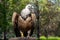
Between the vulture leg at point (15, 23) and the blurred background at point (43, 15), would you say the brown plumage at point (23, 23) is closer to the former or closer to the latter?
the vulture leg at point (15, 23)

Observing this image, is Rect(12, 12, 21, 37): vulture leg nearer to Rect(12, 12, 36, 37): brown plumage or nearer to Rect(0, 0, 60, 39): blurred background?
Rect(12, 12, 36, 37): brown plumage

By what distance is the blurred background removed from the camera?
7.72 metres

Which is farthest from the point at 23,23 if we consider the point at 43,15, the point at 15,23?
the point at 43,15

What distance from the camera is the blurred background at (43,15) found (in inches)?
304

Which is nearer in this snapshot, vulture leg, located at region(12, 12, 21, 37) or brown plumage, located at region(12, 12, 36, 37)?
brown plumage, located at region(12, 12, 36, 37)

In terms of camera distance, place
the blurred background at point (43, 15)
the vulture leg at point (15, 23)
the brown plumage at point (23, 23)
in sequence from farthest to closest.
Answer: the blurred background at point (43, 15)
the vulture leg at point (15, 23)
the brown plumage at point (23, 23)

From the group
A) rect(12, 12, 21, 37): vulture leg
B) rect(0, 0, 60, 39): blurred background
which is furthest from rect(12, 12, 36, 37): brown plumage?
rect(0, 0, 60, 39): blurred background

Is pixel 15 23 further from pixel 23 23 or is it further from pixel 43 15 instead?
pixel 43 15

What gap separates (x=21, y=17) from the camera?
6.92 metres

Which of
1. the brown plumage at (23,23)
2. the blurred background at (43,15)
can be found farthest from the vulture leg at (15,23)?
the blurred background at (43,15)

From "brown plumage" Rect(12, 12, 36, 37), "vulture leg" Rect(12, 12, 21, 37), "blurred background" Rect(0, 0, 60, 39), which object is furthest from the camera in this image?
"blurred background" Rect(0, 0, 60, 39)

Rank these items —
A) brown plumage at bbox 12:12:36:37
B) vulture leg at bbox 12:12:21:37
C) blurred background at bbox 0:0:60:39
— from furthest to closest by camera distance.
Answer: blurred background at bbox 0:0:60:39
vulture leg at bbox 12:12:21:37
brown plumage at bbox 12:12:36:37

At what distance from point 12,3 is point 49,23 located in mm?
1895

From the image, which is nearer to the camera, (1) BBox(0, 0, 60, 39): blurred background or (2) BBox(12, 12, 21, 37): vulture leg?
(2) BBox(12, 12, 21, 37): vulture leg
